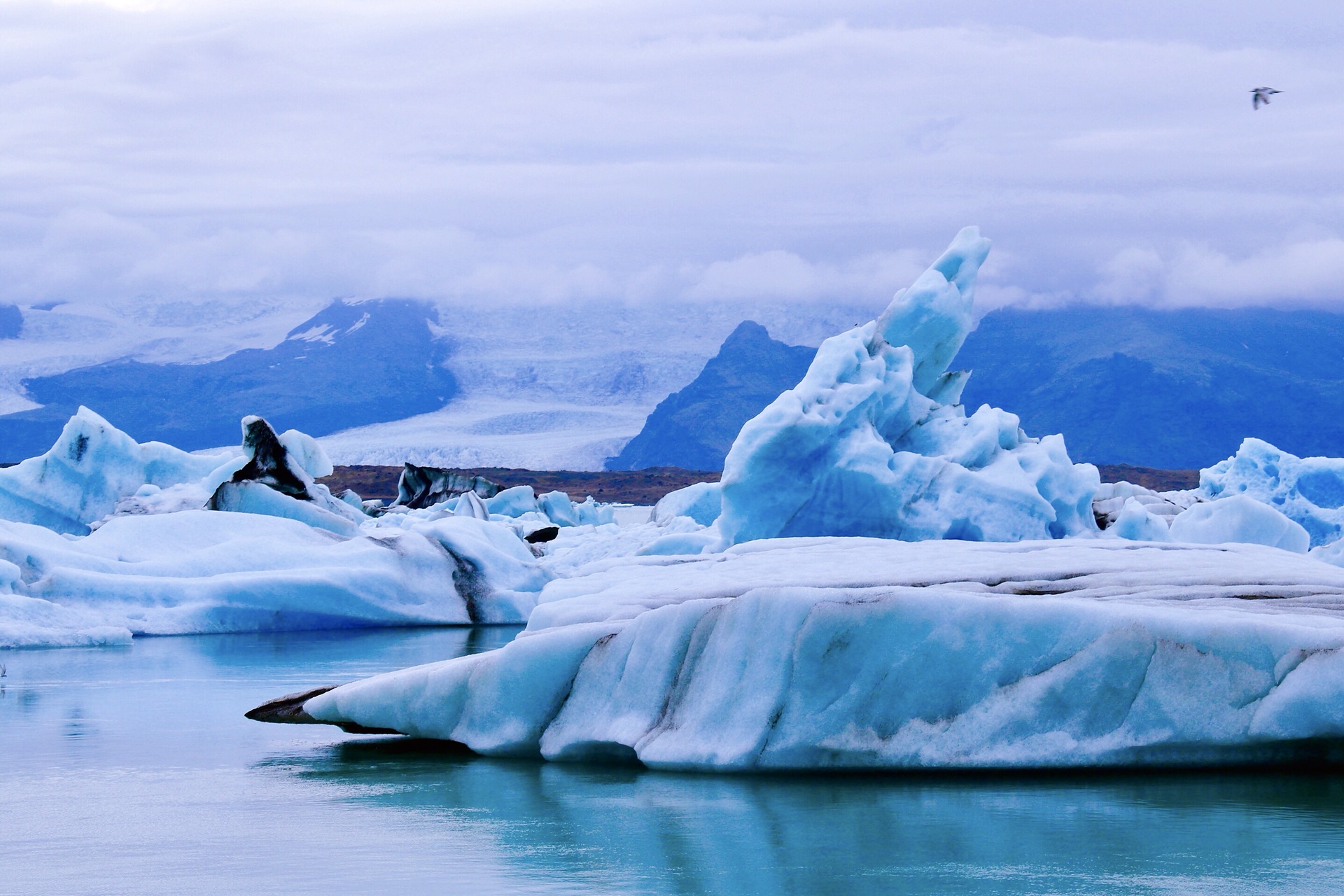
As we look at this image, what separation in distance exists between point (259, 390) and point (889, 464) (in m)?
110

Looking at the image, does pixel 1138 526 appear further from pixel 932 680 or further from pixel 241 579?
pixel 932 680

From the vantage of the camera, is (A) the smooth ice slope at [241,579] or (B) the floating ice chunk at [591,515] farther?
(B) the floating ice chunk at [591,515]

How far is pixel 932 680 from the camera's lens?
573 cm

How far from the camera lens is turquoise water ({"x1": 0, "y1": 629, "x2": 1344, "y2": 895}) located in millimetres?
4383

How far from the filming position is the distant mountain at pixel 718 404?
9862cm

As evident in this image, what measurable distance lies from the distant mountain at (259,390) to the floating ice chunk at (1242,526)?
96.0 meters

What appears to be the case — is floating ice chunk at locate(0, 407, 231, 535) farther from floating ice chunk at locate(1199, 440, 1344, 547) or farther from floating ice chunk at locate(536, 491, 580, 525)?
floating ice chunk at locate(1199, 440, 1344, 547)

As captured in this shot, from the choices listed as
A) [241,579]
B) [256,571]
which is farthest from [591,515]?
[241,579]

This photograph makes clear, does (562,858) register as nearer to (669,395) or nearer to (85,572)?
(85,572)

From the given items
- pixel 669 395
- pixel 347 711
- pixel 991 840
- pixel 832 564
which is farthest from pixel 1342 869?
pixel 669 395

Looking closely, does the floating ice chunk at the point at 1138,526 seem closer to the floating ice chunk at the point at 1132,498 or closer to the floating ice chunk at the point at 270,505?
the floating ice chunk at the point at 1132,498

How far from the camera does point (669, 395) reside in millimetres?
101438

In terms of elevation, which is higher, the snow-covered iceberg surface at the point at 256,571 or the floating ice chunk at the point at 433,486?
the snow-covered iceberg surface at the point at 256,571

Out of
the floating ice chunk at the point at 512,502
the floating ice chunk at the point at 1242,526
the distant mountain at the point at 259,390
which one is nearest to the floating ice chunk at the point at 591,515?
the floating ice chunk at the point at 512,502
